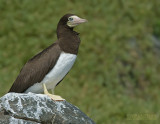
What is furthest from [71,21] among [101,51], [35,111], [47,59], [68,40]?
[101,51]

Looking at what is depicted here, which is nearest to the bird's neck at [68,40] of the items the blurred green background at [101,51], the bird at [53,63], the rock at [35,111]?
the bird at [53,63]

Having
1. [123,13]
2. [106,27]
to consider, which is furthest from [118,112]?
[123,13]

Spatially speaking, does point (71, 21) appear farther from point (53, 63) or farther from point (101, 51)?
point (101, 51)

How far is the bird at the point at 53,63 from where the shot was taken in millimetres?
6035

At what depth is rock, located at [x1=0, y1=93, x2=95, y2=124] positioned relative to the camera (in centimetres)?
520

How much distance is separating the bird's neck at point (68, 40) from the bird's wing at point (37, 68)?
0.09 m

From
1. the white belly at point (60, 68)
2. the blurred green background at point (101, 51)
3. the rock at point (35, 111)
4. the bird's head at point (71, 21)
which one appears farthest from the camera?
the blurred green background at point (101, 51)

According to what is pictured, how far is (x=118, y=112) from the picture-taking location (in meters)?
9.73

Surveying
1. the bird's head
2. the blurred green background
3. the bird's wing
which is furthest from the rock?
the blurred green background

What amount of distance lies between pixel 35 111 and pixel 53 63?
0.96 metres

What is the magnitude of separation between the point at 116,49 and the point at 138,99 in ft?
4.91

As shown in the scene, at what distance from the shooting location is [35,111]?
210 inches

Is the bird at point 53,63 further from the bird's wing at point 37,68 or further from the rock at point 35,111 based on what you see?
the rock at point 35,111

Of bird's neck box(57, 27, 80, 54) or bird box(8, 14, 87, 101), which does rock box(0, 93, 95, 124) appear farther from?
bird's neck box(57, 27, 80, 54)
